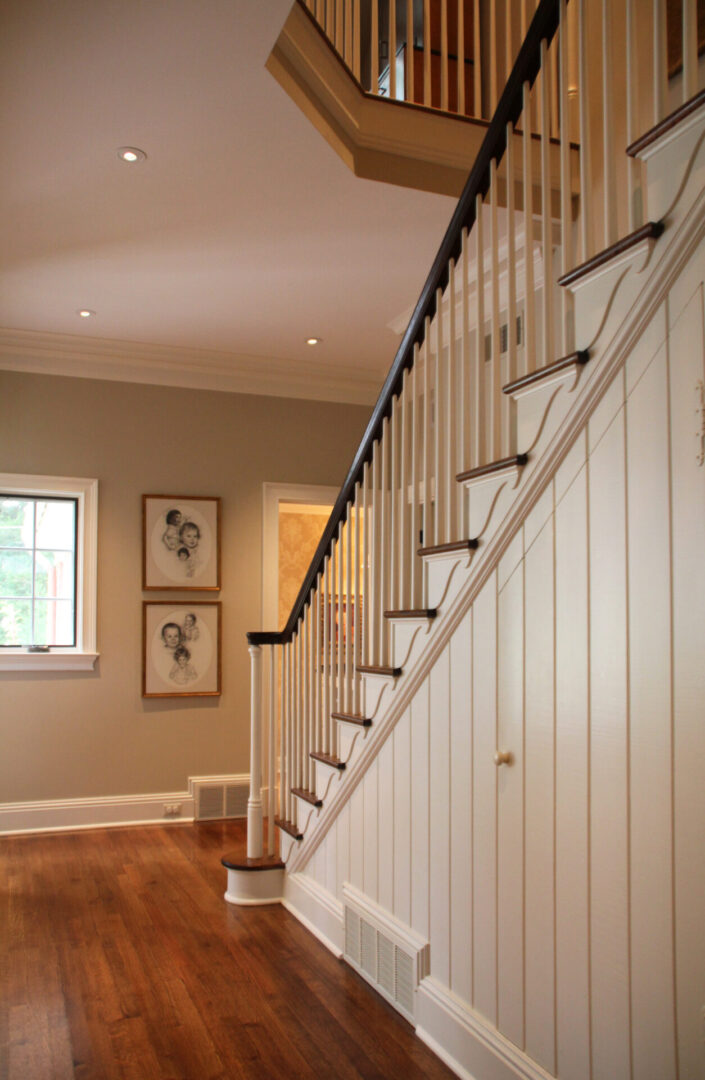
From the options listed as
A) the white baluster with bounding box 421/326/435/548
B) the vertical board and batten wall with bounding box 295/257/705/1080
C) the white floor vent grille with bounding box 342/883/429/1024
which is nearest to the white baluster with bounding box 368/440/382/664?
the white baluster with bounding box 421/326/435/548

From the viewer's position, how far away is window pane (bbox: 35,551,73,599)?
5.56 meters

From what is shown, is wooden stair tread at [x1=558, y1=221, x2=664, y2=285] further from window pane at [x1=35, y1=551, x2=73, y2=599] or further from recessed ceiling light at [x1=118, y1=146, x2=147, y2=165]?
window pane at [x1=35, y1=551, x2=73, y2=599]

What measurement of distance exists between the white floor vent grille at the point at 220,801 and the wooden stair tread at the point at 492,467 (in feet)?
12.7

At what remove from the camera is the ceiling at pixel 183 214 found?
9.06ft

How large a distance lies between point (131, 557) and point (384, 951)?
3.43 m

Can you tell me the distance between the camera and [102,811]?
17.9ft

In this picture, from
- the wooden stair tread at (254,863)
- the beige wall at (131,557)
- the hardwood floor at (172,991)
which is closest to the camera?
the hardwood floor at (172,991)

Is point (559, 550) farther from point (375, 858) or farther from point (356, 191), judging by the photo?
point (356, 191)

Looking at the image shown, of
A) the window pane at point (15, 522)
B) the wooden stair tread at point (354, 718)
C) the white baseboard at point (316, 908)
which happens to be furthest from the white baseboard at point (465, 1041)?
the window pane at point (15, 522)

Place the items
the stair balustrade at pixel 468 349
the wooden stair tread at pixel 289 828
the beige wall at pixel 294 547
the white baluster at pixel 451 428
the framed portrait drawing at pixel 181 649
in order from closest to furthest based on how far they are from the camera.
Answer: the stair balustrade at pixel 468 349 → the white baluster at pixel 451 428 → the wooden stair tread at pixel 289 828 → the framed portrait drawing at pixel 181 649 → the beige wall at pixel 294 547

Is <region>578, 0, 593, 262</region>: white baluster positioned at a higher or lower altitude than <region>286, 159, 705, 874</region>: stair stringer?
higher

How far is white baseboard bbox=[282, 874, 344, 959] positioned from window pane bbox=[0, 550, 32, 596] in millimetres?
2664

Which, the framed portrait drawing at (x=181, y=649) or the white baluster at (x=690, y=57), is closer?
the white baluster at (x=690, y=57)

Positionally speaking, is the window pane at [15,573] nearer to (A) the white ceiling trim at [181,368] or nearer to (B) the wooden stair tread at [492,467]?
(A) the white ceiling trim at [181,368]
